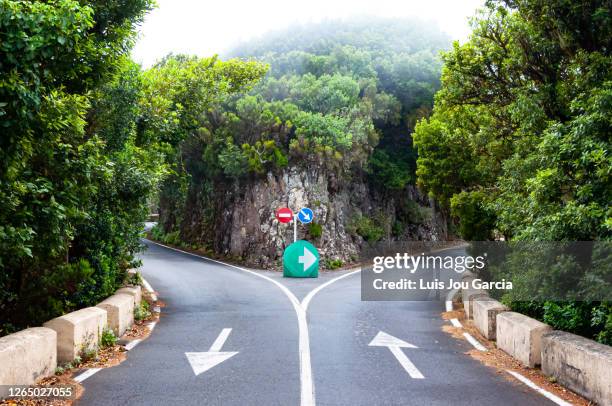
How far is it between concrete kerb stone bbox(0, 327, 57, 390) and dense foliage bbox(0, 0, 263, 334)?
1221 millimetres

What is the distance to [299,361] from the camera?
9305 mm

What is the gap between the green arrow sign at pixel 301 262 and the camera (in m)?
24.1

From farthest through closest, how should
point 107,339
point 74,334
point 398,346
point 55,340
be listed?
point 398,346 < point 107,339 < point 74,334 < point 55,340

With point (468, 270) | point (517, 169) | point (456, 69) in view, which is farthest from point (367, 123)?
point (517, 169)

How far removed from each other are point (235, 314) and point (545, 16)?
33.8 feet

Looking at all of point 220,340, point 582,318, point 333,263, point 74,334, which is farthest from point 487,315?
point 333,263

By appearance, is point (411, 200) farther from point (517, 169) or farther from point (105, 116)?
point (105, 116)

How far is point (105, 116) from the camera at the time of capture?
13141 millimetres

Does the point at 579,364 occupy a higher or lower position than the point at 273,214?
lower

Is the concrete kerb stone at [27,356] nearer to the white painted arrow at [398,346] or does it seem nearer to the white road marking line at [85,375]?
the white road marking line at [85,375]

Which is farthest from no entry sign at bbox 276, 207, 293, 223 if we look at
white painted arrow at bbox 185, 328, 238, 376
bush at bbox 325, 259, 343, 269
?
white painted arrow at bbox 185, 328, 238, 376

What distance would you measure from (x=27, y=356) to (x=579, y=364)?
7655 millimetres

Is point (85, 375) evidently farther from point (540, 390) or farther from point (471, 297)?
point (471, 297)

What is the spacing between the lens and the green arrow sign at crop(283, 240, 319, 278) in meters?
24.1
